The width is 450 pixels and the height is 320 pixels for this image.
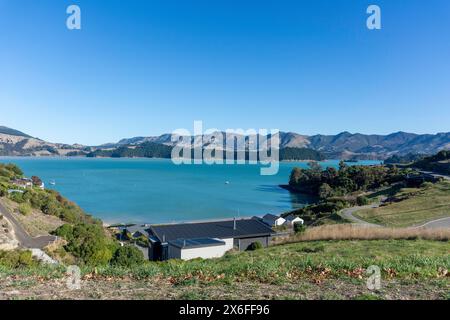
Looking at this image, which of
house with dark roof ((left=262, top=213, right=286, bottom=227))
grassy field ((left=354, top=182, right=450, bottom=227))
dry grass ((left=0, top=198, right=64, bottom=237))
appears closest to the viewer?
dry grass ((left=0, top=198, right=64, bottom=237))

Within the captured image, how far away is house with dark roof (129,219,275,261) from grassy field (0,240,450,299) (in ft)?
54.7

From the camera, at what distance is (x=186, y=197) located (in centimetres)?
8738

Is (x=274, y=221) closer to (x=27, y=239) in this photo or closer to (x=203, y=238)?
(x=203, y=238)

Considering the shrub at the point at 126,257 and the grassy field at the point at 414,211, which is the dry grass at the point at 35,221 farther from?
the grassy field at the point at 414,211

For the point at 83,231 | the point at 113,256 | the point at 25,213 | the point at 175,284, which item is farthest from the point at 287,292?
the point at 25,213

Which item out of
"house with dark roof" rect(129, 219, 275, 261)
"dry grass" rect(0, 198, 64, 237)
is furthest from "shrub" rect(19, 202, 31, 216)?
"house with dark roof" rect(129, 219, 275, 261)

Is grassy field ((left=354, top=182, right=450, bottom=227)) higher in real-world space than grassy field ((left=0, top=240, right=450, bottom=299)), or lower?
lower

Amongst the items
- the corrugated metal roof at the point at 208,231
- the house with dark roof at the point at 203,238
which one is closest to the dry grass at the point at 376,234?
the house with dark roof at the point at 203,238

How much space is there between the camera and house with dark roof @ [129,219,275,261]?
2431cm

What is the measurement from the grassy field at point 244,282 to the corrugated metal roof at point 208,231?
73.6 feet

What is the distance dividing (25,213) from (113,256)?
19.5 meters

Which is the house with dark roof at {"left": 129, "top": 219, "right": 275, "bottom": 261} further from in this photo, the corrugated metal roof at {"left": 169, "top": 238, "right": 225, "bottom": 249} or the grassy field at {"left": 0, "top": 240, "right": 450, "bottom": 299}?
the grassy field at {"left": 0, "top": 240, "right": 450, "bottom": 299}

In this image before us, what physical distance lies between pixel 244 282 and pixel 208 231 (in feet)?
85.9
